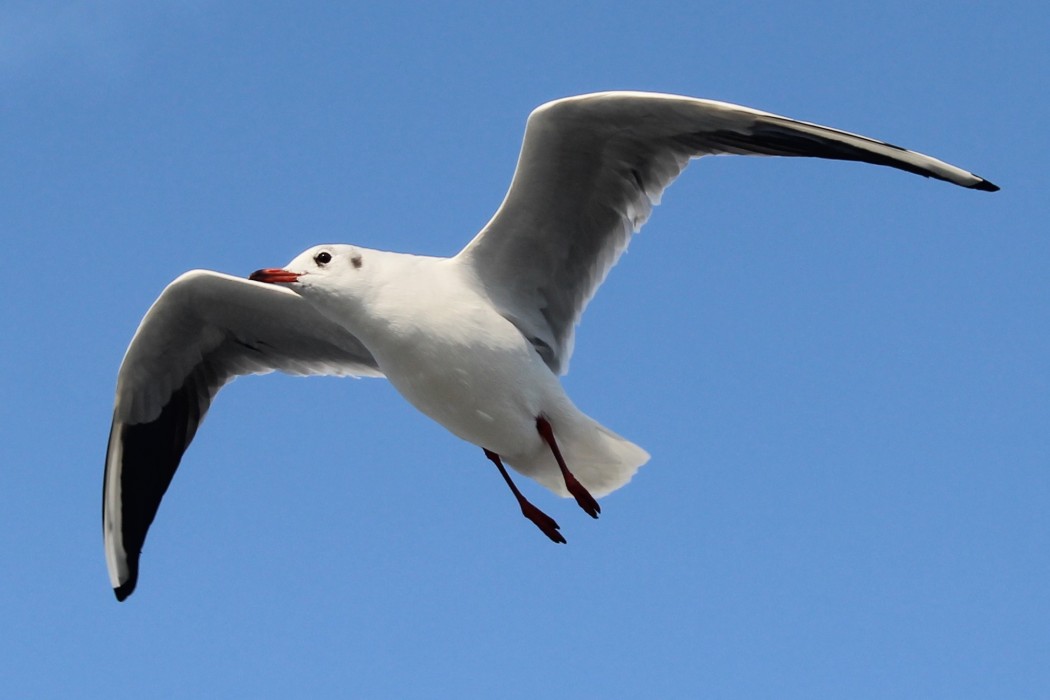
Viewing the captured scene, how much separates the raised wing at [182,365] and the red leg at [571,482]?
1609 mm

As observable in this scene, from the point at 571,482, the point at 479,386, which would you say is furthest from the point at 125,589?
the point at 571,482

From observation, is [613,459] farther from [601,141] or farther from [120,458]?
[120,458]

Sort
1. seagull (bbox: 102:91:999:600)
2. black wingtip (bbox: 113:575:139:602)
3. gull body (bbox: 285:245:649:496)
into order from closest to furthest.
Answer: seagull (bbox: 102:91:999:600)
gull body (bbox: 285:245:649:496)
black wingtip (bbox: 113:575:139:602)

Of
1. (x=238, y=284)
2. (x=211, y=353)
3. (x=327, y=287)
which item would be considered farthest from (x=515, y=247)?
(x=211, y=353)

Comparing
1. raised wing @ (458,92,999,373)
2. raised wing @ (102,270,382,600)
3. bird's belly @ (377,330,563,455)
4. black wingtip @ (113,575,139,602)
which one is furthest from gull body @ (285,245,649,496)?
black wingtip @ (113,575,139,602)

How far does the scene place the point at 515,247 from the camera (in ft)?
24.7

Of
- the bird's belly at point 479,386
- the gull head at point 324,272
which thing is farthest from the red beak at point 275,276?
the bird's belly at point 479,386

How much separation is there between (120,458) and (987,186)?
558cm

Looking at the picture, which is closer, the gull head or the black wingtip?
the gull head

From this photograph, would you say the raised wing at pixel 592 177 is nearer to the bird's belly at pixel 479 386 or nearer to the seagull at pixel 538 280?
the seagull at pixel 538 280

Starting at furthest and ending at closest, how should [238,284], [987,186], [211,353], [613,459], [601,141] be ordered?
[211,353], [238,284], [613,459], [601,141], [987,186]

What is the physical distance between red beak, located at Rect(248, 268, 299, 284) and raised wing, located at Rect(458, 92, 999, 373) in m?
0.91

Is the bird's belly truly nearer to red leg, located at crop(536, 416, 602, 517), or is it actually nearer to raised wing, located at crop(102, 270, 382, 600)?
red leg, located at crop(536, 416, 602, 517)

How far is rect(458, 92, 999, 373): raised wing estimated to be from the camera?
6.81m
